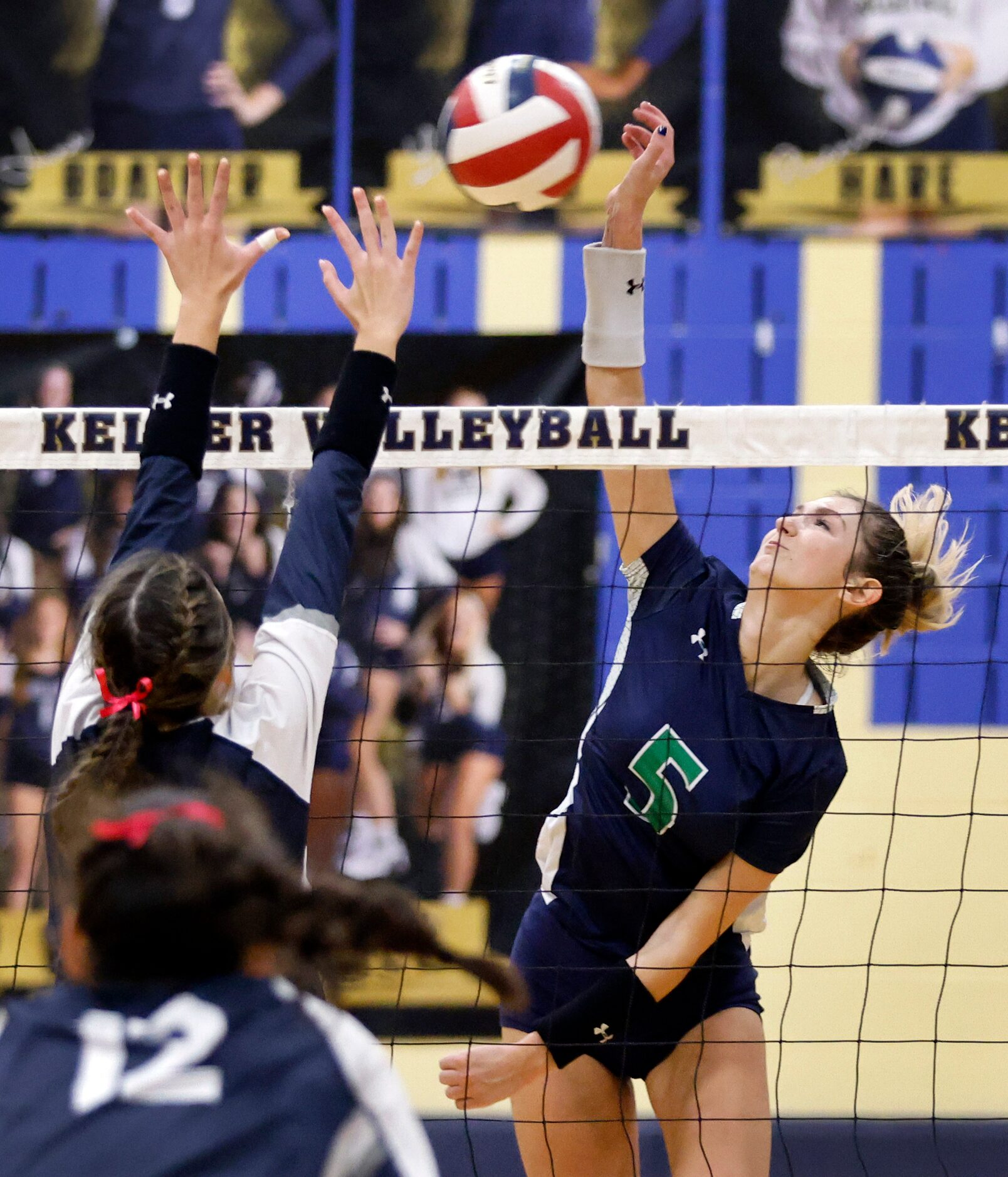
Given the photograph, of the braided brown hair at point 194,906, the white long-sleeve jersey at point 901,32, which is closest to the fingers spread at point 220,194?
the braided brown hair at point 194,906

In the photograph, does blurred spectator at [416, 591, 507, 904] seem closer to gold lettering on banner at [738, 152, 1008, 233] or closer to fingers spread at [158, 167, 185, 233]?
gold lettering on banner at [738, 152, 1008, 233]

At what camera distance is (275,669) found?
6.00ft

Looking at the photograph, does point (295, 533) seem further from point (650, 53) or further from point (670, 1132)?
point (650, 53)

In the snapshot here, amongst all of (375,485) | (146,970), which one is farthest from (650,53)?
(146,970)

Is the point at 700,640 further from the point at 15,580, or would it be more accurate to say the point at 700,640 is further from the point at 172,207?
the point at 15,580

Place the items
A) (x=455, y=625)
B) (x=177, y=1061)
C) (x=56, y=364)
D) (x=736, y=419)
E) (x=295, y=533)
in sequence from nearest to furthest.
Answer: (x=177, y=1061), (x=295, y=533), (x=736, y=419), (x=455, y=625), (x=56, y=364)

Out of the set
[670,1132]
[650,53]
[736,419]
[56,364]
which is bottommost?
[670,1132]

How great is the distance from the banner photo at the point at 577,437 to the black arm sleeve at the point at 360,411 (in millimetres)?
704

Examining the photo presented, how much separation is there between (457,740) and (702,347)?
1551mm

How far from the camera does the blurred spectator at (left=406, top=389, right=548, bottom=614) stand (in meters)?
4.58

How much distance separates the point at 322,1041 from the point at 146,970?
157mm

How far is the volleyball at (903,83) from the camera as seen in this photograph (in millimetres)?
4734

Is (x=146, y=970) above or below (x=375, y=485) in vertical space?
below

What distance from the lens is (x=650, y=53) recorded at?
4746mm
